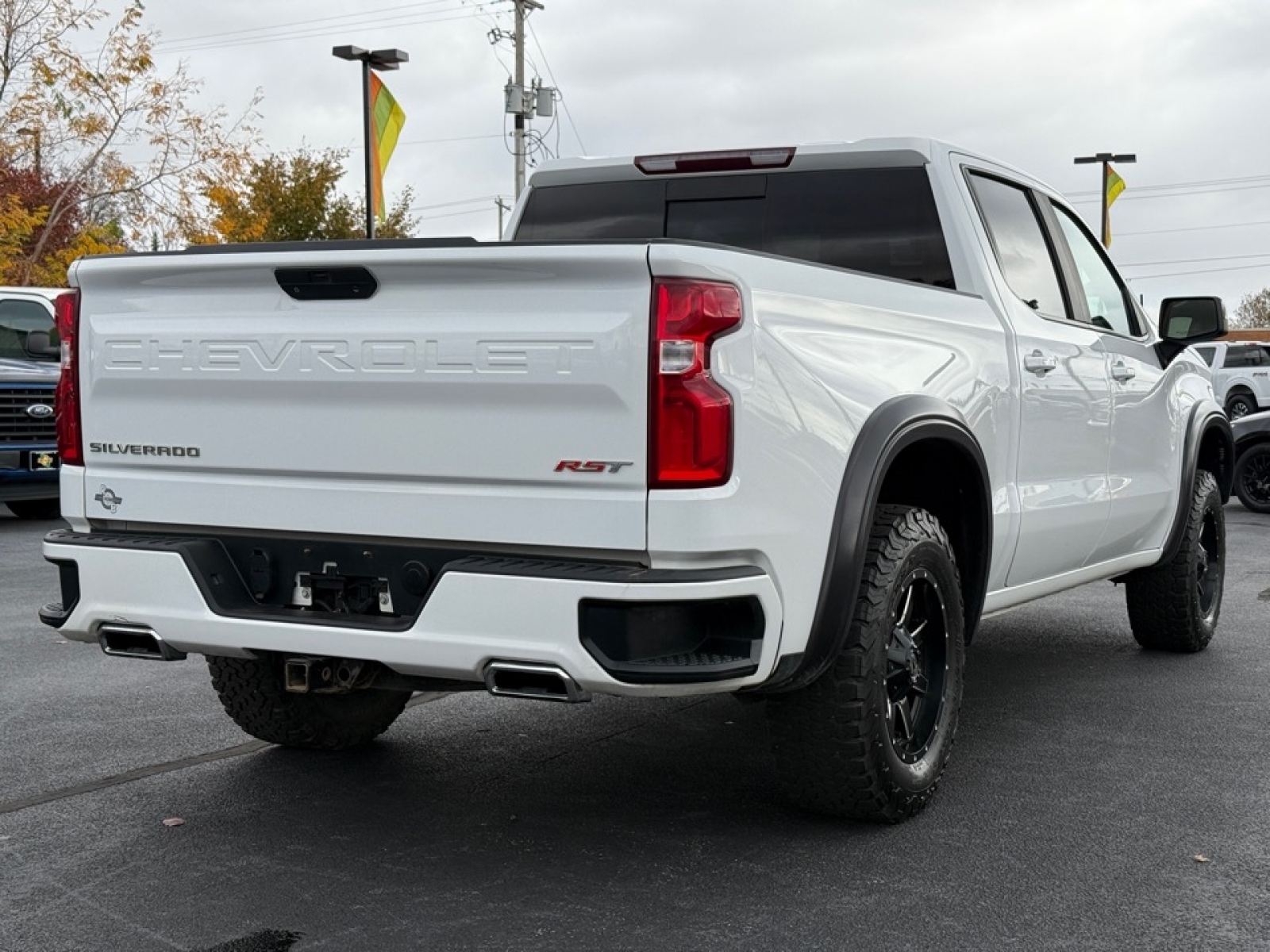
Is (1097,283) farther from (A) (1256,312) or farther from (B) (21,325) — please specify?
(A) (1256,312)

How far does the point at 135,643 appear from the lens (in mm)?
4211

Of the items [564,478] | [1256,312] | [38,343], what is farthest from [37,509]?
[1256,312]

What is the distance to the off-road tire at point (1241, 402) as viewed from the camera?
107 ft

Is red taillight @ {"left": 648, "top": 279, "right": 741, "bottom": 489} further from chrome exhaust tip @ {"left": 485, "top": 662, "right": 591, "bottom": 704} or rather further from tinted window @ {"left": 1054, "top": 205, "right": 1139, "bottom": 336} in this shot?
tinted window @ {"left": 1054, "top": 205, "right": 1139, "bottom": 336}

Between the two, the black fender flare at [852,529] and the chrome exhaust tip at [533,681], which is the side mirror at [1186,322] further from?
the chrome exhaust tip at [533,681]

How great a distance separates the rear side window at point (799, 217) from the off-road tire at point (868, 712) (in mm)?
1186

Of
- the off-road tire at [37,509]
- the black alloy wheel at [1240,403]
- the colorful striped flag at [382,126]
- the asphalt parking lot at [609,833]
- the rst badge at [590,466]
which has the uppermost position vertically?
the colorful striped flag at [382,126]

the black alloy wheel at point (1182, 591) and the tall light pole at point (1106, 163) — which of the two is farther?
the tall light pole at point (1106, 163)

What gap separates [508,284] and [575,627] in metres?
0.83

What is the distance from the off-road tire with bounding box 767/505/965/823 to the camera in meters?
4.13

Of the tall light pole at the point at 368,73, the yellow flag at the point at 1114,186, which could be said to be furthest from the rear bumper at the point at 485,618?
the yellow flag at the point at 1114,186

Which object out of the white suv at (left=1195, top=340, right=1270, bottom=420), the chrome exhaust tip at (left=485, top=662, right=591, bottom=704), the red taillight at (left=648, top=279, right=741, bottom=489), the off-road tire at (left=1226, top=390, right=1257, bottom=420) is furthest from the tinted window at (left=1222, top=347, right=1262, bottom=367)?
the chrome exhaust tip at (left=485, top=662, right=591, bottom=704)

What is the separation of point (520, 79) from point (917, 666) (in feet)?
112

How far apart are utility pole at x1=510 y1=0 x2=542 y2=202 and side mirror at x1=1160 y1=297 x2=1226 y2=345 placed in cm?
2961
